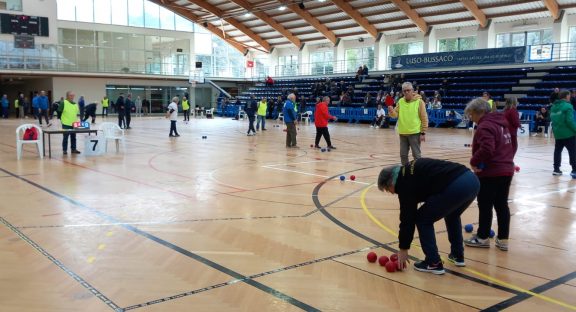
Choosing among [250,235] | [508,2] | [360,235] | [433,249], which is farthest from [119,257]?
[508,2]

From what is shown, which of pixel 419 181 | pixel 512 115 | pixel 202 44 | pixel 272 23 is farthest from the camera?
pixel 202 44

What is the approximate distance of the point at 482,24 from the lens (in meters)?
31.3

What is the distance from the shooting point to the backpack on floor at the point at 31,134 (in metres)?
12.9

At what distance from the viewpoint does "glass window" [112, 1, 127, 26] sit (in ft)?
141

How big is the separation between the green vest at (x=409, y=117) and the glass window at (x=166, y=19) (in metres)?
40.5

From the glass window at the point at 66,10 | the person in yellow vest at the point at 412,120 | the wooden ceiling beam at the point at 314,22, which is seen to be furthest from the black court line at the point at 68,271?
the glass window at the point at 66,10

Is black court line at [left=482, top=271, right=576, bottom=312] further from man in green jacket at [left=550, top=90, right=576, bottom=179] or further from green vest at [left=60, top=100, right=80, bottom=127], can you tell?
green vest at [left=60, top=100, right=80, bottom=127]

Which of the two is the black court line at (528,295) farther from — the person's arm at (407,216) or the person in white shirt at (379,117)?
the person in white shirt at (379,117)

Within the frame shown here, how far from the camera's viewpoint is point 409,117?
8773 millimetres

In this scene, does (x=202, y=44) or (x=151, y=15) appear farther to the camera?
(x=202, y=44)

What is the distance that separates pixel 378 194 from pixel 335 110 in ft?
88.0

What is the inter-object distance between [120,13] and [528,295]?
44.6 metres

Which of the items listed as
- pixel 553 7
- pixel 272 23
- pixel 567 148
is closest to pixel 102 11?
pixel 272 23

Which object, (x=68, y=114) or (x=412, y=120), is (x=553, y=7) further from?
(x=68, y=114)
